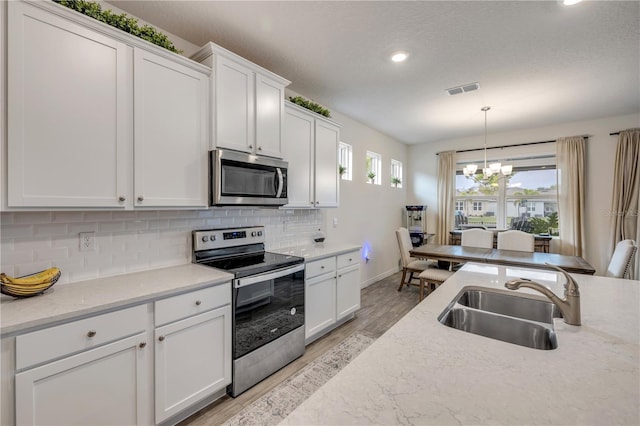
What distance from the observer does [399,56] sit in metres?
2.58

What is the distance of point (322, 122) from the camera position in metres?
3.25

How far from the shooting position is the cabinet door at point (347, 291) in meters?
3.05

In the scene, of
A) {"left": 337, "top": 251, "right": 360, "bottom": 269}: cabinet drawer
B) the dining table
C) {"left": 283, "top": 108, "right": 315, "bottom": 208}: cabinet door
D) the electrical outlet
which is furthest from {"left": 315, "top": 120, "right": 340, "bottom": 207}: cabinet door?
the electrical outlet

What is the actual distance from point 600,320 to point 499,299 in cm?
41

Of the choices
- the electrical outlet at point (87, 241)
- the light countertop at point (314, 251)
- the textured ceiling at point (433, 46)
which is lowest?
the light countertop at point (314, 251)

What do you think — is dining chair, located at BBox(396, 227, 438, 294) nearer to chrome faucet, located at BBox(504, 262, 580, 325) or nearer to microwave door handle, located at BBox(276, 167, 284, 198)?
microwave door handle, located at BBox(276, 167, 284, 198)

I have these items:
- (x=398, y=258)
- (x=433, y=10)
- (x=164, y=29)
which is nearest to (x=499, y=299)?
(x=433, y=10)

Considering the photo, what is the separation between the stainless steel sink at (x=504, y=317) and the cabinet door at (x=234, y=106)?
1902 mm

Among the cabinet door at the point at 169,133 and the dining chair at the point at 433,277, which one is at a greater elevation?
the cabinet door at the point at 169,133

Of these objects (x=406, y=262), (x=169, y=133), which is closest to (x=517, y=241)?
(x=406, y=262)

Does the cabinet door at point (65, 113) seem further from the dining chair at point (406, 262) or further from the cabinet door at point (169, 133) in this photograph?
the dining chair at point (406, 262)

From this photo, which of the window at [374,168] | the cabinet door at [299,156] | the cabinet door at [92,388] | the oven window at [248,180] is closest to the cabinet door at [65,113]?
the oven window at [248,180]

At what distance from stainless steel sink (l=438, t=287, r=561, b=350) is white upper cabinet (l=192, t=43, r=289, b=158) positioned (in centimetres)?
190

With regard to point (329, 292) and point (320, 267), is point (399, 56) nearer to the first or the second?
point (320, 267)
